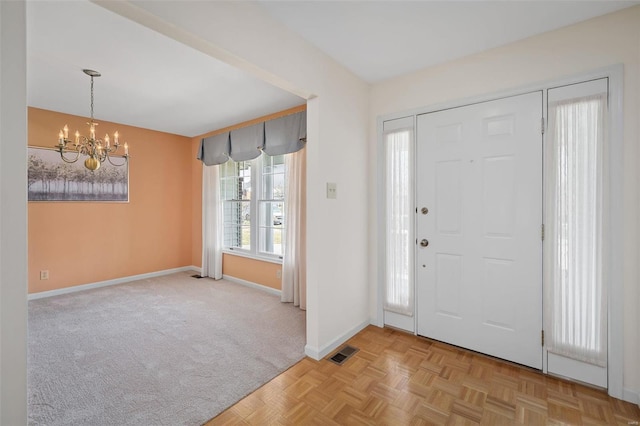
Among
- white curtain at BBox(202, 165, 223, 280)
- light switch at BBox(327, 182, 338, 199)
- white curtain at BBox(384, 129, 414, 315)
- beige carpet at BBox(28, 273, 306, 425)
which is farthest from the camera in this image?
white curtain at BBox(202, 165, 223, 280)

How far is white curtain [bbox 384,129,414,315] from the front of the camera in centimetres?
294

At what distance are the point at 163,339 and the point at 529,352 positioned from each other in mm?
3375

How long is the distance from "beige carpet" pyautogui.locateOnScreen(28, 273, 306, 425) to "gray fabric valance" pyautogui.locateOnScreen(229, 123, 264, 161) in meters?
2.19

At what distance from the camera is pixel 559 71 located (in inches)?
85.6

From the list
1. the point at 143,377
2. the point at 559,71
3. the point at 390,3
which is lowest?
the point at 143,377

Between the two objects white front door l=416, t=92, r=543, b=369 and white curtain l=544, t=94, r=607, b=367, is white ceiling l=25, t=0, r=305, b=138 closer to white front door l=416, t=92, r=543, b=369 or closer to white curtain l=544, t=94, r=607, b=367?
white front door l=416, t=92, r=543, b=369

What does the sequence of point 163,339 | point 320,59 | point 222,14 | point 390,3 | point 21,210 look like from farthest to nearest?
point 163,339, point 320,59, point 390,3, point 222,14, point 21,210

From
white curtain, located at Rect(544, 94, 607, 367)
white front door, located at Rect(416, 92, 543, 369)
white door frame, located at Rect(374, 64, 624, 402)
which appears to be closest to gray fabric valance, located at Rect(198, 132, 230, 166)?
white front door, located at Rect(416, 92, 543, 369)

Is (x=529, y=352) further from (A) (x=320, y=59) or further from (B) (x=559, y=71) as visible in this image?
(A) (x=320, y=59)

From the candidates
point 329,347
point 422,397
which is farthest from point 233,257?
point 422,397

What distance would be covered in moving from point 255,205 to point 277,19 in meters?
2.93

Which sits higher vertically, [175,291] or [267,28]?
[267,28]

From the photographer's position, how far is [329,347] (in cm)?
260

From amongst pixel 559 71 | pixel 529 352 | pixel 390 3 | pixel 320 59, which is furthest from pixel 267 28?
pixel 529 352
